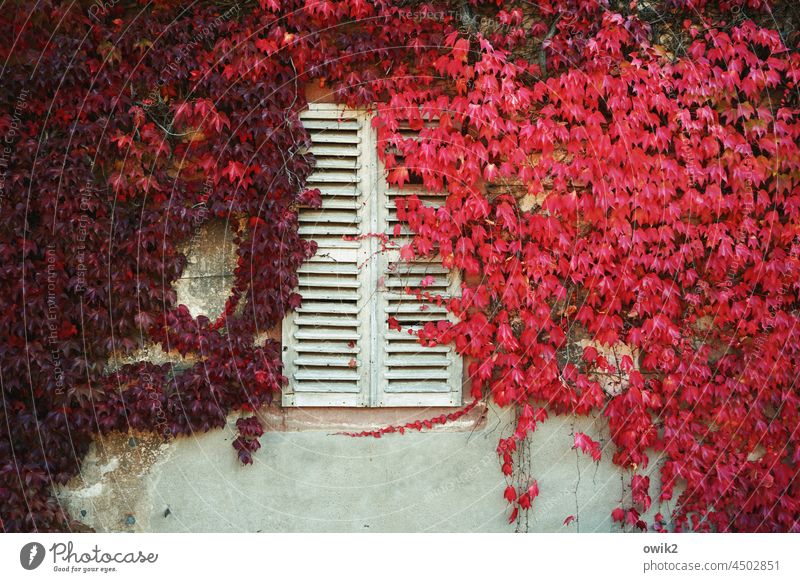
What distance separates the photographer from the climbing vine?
532 centimetres

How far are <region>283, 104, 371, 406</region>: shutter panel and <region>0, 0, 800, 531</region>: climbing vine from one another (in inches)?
5.8

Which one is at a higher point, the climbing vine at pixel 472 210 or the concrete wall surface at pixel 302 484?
the climbing vine at pixel 472 210

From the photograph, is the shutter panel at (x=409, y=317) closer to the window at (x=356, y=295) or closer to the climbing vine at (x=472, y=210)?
the window at (x=356, y=295)

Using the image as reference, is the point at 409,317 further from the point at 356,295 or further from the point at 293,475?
the point at 293,475

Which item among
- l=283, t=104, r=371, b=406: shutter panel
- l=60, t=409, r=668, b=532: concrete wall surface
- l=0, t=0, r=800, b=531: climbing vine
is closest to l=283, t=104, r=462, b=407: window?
l=283, t=104, r=371, b=406: shutter panel

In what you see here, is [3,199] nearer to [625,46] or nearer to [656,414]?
[625,46]

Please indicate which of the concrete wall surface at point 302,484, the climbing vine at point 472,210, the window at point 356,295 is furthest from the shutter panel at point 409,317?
the concrete wall surface at point 302,484

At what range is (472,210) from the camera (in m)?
5.48

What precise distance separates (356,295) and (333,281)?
201 millimetres

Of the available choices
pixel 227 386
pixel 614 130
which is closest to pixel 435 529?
pixel 227 386

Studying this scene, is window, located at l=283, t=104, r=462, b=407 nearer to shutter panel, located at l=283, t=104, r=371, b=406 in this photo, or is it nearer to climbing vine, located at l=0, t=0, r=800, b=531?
shutter panel, located at l=283, t=104, r=371, b=406

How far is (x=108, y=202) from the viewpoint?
5.40 meters

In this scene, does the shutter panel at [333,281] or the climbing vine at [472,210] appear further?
the shutter panel at [333,281]

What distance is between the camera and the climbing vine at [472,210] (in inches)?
209
